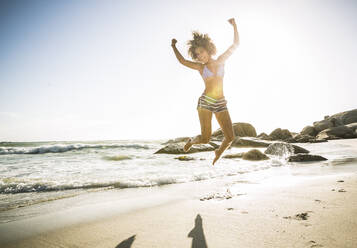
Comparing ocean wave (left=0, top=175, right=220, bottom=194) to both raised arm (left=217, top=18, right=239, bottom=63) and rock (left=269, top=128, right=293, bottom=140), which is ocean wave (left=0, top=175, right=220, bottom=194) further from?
rock (left=269, top=128, right=293, bottom=140)

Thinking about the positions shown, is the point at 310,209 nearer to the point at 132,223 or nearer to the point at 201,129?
the point at 132,223

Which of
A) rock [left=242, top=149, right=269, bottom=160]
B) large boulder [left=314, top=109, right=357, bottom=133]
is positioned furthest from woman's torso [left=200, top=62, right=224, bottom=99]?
large boulder [left=314, top=109, right=357, bottom=133]

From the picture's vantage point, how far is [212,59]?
4.31 metres

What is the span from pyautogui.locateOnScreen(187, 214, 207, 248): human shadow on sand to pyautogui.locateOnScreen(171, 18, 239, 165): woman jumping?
2221mm

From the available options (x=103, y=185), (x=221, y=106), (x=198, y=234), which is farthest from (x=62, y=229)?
(x=221, y=106)

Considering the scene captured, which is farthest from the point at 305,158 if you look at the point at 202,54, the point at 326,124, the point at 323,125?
the point at 326,124

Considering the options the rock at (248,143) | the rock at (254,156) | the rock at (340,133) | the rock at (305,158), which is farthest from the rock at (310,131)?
the rock at (305,158)

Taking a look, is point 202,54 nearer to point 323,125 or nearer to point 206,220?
point 206,220

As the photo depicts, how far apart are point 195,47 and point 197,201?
9.92ft

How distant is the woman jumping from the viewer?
4.07 m

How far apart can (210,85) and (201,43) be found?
3.14ft

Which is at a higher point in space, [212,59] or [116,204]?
[212,59]

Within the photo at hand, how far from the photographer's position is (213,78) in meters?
4.10

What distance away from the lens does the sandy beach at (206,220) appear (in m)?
1.80
